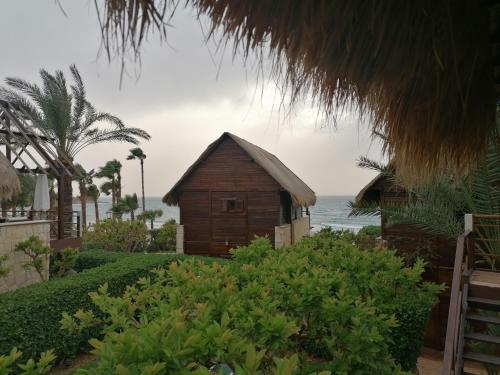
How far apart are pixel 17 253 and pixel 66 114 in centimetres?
1040

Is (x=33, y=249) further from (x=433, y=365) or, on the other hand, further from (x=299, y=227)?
(x=299, y=227)

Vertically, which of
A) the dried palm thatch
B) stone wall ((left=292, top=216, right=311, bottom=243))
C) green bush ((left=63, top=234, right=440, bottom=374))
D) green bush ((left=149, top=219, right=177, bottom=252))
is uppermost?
the dried palm thatch

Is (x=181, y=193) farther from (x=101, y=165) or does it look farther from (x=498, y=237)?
(x=101, y=165)

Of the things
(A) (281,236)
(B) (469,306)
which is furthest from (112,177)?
(B) (469,306)

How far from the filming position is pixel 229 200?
16.6m

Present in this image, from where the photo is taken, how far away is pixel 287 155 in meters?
3.66

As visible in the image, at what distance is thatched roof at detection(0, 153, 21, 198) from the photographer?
11453 mm

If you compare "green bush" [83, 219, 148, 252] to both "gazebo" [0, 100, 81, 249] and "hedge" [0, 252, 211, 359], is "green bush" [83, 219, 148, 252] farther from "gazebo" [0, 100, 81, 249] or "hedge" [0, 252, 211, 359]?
"hedge" [0, 252, 211, 359]

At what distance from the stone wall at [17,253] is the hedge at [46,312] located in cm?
246

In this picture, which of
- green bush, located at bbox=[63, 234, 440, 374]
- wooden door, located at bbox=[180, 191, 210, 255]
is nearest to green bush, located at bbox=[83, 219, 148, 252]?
wooden door, located at bbox=[180, 191, 210, 255]

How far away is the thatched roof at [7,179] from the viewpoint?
451 inches

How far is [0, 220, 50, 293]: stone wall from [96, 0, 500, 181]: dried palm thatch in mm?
9666

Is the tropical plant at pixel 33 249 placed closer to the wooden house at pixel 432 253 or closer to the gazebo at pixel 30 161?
the gazebo at pixel 30 161

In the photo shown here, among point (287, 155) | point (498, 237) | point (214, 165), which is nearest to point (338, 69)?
point (287, 155)
